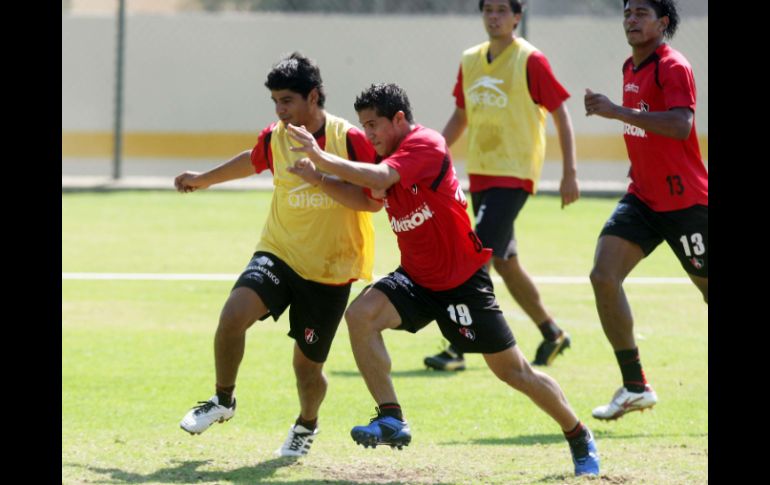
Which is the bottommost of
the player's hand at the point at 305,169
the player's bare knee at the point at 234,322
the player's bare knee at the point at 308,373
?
the player's bare knee at the point at 308,373

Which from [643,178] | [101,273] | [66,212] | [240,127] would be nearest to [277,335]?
[101,273]

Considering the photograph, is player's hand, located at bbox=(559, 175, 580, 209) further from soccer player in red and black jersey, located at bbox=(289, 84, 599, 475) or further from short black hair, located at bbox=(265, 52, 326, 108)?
short black hair, located at bbox=(265, 52, 326, 108)

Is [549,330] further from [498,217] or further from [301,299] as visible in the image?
[301,299]

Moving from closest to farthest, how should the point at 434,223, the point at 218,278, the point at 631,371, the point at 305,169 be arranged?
the point at 305,169 → the point at 434,223 → the point at 631,371 → the point at 218,278

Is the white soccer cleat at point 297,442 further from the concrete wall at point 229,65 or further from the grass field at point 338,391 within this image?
the concrete wall at point 229,65

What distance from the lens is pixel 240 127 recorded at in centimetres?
1839

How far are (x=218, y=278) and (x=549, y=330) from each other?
4196 mm

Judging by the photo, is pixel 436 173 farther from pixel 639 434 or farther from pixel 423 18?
pixel 423 18

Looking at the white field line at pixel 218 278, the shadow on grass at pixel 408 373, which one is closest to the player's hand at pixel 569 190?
the shadow on grass at pixel 408 373

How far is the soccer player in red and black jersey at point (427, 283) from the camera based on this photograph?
6211 mm

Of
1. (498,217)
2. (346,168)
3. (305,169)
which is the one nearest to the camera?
(346,168)

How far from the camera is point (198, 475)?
21.2ft

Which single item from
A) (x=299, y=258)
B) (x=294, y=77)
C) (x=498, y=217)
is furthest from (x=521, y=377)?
(x=498, y=217)

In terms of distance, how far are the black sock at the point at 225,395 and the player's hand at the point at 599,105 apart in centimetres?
237
